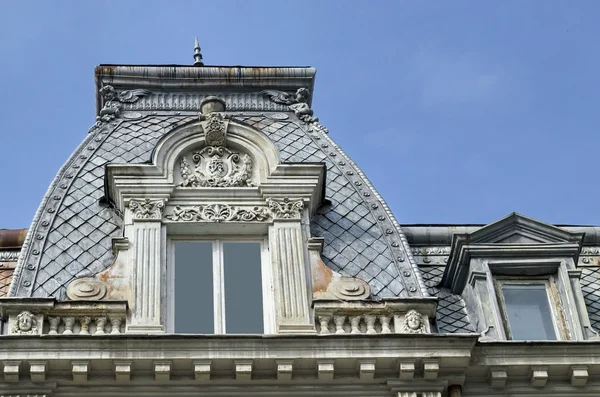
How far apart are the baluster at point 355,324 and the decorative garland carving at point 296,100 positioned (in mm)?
5954

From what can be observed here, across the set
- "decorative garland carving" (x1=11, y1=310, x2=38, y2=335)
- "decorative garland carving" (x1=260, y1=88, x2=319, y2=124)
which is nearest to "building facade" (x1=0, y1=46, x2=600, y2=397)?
"decorative garland carving" (x1=11, y1=310, x2=38, y2=335)

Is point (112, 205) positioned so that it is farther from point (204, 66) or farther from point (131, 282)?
point (204, 66)

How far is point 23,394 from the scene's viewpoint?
68.4 feet

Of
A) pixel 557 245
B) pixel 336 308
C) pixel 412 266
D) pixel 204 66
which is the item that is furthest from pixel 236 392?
pixel 204 66

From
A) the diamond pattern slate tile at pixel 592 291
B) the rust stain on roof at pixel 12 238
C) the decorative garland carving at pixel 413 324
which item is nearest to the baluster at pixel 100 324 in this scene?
the rust stain on roof at pixel 12 238

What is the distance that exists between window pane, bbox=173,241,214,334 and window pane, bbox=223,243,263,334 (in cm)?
27

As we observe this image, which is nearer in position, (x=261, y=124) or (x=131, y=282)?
(x=131, y=282)

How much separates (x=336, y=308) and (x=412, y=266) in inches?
76.7

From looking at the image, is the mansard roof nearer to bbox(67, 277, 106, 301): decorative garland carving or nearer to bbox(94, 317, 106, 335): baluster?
bbox(67, 277, 106, 301): decorative garland carving

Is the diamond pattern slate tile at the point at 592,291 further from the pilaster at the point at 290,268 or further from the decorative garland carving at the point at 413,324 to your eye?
the pilaster at the point at 290,268

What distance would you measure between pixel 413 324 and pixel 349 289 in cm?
134

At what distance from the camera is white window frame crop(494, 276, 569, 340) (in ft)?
76.2

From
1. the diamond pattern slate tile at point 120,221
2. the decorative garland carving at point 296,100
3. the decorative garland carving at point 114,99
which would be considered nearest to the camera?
the diamond pattern slate tile at point 120,221

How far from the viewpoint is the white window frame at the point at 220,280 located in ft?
73.4
